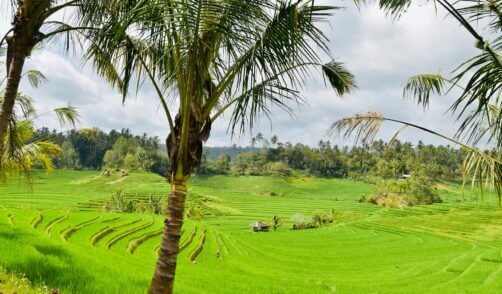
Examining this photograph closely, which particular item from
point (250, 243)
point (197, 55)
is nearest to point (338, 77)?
point (197, 55)

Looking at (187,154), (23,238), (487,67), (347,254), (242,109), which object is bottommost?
(347,254)

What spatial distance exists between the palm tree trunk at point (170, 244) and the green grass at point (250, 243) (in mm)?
1391

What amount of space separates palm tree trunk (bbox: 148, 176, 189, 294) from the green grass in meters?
1.39

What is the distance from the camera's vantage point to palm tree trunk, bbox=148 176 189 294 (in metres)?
5.12

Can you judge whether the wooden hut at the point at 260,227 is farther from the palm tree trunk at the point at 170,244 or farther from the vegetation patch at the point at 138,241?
the palm tree trunk at the point at 170,244

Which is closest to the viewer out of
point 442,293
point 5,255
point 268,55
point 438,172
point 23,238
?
point 268,55

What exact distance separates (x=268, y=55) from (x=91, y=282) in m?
4.34

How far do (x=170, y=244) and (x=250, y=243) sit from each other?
35564 mm

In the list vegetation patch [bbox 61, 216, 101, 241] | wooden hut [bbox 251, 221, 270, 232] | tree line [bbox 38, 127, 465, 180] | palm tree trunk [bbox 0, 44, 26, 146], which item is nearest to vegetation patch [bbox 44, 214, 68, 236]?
vegetation patch [bbox 61, 216, 101, 241]

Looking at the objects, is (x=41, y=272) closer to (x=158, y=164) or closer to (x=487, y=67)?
(x=487, y=67)

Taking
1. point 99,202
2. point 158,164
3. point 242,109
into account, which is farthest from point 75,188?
point 242,109

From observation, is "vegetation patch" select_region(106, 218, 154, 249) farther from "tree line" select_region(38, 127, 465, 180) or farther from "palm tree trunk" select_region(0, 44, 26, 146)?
"tree line" select_region(38, 127, 465, 180)

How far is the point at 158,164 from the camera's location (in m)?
121

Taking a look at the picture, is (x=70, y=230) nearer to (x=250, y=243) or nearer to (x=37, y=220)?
(x=37, y=220)
